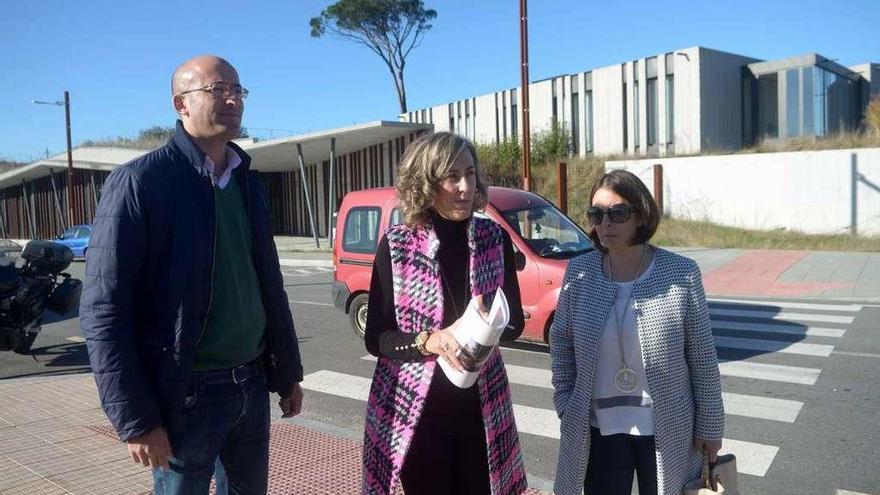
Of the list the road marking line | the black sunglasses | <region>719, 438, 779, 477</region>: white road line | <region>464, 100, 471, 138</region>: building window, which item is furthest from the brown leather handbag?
<region>464, 100, 471, 138</region>: building window

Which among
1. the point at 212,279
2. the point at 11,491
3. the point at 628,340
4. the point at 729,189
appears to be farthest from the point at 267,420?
the point at 729,189

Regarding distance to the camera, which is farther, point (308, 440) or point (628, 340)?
point (308, 440)

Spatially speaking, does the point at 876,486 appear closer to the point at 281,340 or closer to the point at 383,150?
the point at 281,340

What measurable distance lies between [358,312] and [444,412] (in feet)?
21.8

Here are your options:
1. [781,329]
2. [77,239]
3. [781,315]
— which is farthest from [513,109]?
[781,329]

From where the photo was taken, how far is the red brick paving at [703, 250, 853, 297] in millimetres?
12500

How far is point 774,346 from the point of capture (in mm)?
8180

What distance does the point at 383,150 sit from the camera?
29938 mm

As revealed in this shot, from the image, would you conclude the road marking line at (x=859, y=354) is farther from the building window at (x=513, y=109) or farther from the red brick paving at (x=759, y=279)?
the building window at (x=513, y=109)

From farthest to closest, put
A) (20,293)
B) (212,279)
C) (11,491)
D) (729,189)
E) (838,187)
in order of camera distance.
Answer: (729,189), (838,187), (20,293), (11,491), (212,279)

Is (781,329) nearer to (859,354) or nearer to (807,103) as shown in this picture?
(859,354)

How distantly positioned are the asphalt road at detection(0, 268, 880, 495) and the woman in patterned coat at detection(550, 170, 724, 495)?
1754 mm

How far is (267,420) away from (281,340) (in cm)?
30

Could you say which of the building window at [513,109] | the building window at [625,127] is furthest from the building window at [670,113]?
the building window at [513,109]
